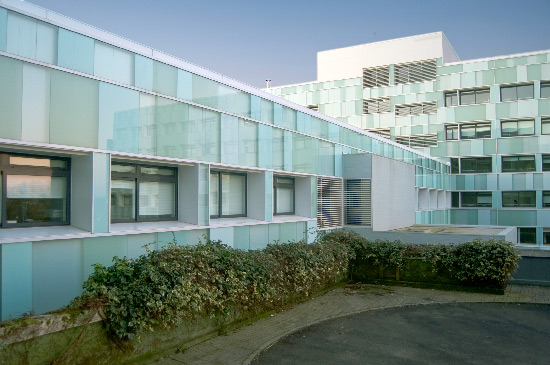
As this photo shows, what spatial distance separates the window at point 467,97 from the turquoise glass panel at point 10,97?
36.2 m

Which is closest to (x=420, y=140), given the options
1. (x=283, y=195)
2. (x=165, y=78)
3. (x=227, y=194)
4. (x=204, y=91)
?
(x=283, y=195)

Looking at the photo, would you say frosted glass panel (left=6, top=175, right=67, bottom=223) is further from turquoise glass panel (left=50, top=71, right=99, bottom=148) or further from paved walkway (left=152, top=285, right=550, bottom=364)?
paved walkway (left=152, top=285, right=550, bottom=364)

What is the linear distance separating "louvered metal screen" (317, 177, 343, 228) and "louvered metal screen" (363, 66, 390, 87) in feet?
86.5

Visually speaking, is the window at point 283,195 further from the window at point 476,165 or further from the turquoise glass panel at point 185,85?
the window at point 476,165

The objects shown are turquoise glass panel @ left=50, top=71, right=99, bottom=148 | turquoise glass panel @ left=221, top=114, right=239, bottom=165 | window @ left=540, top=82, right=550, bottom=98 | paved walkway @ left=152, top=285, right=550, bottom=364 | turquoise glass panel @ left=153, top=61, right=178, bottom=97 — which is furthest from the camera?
window @ left=540, top=82, right=550, bottom=98

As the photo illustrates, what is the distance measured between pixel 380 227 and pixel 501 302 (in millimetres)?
6925

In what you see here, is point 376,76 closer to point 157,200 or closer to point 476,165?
point 476,165

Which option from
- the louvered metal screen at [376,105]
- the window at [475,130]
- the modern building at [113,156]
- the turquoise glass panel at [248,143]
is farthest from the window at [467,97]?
the turquoise glass panel at [248,143]

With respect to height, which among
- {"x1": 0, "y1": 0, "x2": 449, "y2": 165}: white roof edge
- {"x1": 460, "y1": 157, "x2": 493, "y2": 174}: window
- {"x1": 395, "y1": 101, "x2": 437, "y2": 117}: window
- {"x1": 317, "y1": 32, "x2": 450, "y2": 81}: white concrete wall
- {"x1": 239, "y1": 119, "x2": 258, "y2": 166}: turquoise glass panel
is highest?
{"x1": 317, "y1": 32, "x2": 450, "y2": 81}: white concrete wall

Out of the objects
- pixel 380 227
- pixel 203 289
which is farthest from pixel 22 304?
pixel 380 227

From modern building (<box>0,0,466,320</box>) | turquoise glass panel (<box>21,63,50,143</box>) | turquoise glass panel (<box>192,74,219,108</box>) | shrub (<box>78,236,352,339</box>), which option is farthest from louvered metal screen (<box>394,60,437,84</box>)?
turquoise glass panel (<box>21,63,50,143</box>)

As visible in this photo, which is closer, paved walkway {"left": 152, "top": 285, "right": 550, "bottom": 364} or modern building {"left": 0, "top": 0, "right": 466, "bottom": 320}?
modern building {"left": 0, "top": 0, "right": 466, "bottom": 320}

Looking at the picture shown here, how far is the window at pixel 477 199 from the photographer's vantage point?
1465 inches

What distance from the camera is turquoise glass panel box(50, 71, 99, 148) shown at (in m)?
7.73
